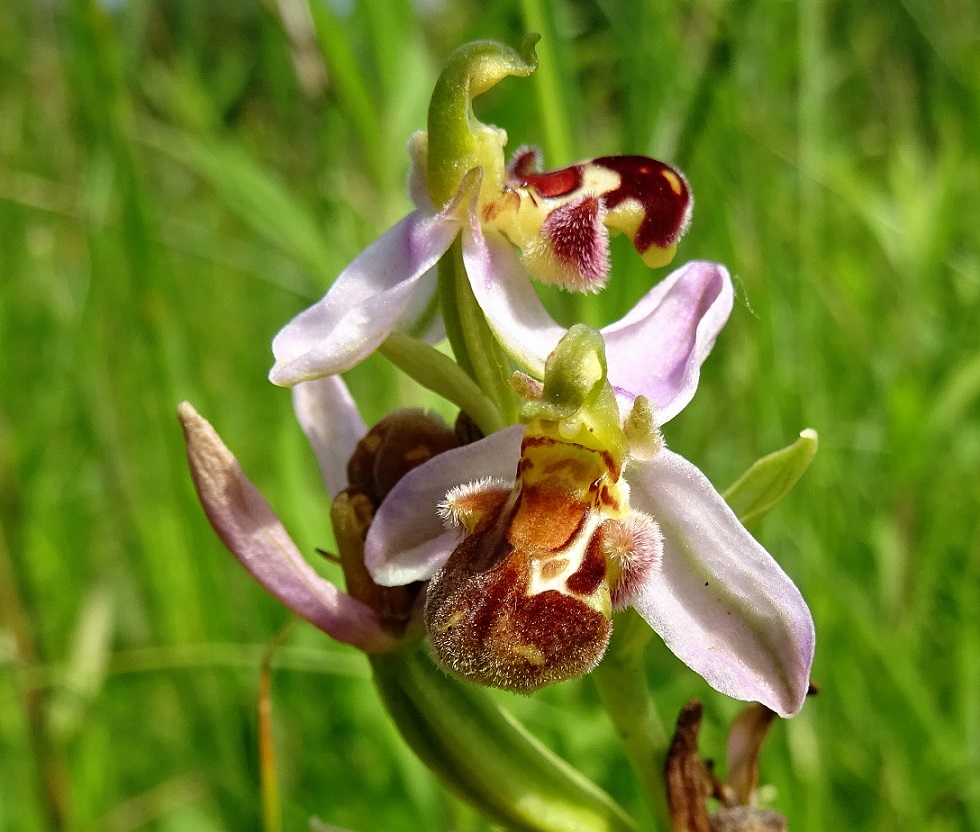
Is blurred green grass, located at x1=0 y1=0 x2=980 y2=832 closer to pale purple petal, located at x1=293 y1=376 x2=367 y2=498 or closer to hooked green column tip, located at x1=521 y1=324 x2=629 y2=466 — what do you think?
pale purple petal, located at x1=293 y1=376 x2=367 y2=498

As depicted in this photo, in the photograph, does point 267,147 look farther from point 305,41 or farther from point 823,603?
point 823,603

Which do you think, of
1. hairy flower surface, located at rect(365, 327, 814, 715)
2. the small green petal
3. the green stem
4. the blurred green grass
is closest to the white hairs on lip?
hairy flower surface, located at rect(365, 327, 814, 715)

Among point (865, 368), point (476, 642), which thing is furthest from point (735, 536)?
point (865, 368)

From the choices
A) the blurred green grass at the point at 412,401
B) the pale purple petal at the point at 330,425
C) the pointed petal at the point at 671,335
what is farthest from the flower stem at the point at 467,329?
the blurred green grass at the point at 412,401

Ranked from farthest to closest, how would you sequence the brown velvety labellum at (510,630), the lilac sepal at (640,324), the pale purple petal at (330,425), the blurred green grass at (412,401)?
the blurred green grass at (412,401), the pale purple petal at (330,425), the lilac sepal at (640,324), the brown velvety labellum at (510,630)

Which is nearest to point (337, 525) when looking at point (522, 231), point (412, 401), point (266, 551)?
point (266, 551)

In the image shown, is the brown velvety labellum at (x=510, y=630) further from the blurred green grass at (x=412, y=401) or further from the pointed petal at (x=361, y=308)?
the blurred green grass at (x=412, y=401)
